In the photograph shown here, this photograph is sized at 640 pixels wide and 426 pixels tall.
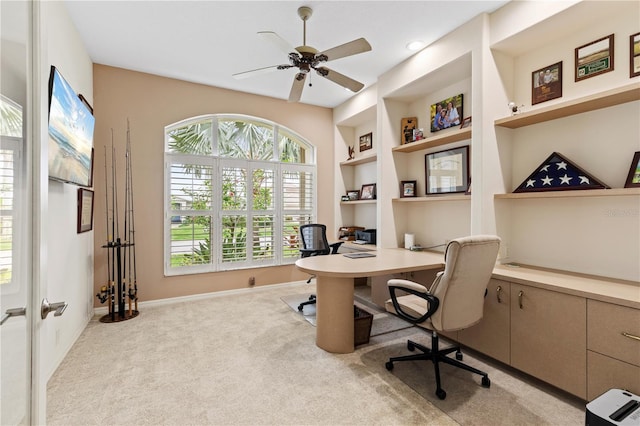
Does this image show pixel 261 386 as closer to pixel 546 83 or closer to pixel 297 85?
pixel 297 85

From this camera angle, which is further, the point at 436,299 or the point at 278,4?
the point at 278,4

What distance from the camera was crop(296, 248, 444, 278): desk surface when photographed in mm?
2445

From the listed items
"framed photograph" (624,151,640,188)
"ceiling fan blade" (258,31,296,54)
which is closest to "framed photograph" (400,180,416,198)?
"framed photograph" (624,151,640,188)

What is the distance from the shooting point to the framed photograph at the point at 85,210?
2992 millimetres

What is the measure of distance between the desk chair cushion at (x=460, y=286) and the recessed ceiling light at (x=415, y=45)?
2345 mm

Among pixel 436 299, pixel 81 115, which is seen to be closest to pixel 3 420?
pixel 436 299

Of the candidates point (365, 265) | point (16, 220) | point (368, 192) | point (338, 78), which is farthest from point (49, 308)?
point (368, 192)

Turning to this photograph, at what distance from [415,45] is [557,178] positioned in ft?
6.56

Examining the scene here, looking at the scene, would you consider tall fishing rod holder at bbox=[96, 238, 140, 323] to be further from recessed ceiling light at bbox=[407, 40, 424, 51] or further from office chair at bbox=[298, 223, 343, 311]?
recessed ceiling light at bbox=[407, 40, 424, 51]

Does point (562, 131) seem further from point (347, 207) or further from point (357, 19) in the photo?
point (347, 207)

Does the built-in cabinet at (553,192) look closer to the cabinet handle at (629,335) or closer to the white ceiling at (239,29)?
the cabinet handle at (629,335)

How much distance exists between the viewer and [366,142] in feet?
16.7

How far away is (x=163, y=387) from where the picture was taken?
2162mm

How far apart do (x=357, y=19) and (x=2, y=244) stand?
3.04m
